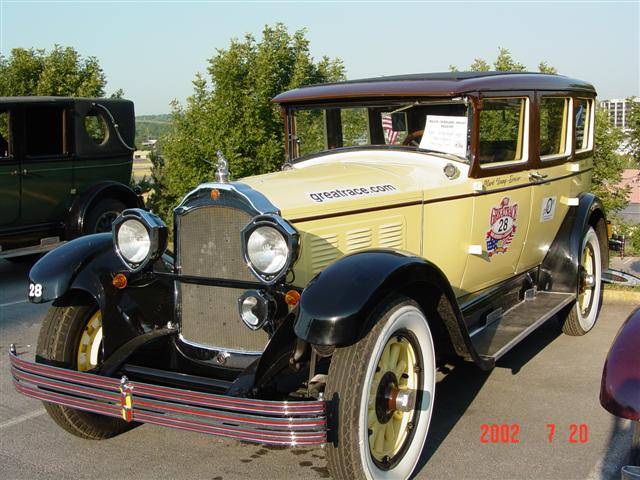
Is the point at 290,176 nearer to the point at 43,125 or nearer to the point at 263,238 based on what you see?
the point at 263,238

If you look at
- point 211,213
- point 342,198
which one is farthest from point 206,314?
point 342,198

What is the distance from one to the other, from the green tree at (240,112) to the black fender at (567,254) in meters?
4.89

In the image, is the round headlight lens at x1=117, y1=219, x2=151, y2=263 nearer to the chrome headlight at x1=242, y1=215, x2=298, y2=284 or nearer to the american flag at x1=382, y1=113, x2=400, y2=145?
the chrome headlight at x1=242, y1=215, x2=298, y2=284

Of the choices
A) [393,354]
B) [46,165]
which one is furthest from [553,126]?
[46,165]

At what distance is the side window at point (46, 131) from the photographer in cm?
880

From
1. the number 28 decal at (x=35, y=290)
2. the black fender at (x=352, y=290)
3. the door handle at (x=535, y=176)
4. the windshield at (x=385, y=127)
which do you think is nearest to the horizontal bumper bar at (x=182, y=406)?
the black fender at (x=352, y=290)

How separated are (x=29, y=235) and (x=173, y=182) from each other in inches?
82.5

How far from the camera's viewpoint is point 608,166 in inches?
350

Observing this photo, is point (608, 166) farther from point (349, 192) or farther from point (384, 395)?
point (384, 395)

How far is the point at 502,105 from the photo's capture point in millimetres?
4742

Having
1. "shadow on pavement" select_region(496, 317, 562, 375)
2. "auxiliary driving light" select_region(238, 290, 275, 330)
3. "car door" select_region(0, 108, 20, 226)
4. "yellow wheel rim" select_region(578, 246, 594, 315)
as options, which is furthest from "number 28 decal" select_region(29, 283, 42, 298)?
"car door" select_region(0, 108, 20, 226)

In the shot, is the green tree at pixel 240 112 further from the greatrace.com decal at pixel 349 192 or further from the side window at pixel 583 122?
the greatrace.com decal at pixel 349 192

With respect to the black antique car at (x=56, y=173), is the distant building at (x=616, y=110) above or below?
above

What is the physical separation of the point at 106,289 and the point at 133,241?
332mm
